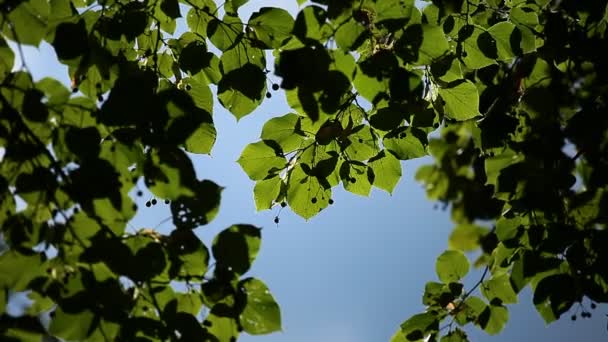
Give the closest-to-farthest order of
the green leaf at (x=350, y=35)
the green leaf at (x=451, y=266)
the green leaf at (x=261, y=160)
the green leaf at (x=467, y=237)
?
the green leaf at (x=350, y=35) → the green leaf at (x=261, y=160) → the green leaf at (x=451, y=266) → the green leaf at (x=467, y=237)

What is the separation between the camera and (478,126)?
129 inches

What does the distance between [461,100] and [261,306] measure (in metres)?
1.53

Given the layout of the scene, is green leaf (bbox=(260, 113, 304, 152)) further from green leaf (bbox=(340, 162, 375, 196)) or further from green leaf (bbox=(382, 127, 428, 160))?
green leaf (bbox=(382, 127, 428, 160))

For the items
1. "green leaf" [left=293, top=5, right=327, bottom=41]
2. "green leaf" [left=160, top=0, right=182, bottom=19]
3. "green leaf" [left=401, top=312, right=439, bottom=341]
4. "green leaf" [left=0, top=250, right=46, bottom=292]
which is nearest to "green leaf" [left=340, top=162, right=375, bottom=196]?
"green leaf" [left=401, top=312, right=439, bottom=341]

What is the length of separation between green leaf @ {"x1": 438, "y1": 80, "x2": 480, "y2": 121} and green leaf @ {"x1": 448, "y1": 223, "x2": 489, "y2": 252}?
1.41 meters

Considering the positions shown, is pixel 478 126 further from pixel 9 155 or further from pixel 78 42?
pixel 9 155

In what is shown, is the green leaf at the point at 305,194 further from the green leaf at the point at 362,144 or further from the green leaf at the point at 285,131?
the green leaf at the point at 362,144

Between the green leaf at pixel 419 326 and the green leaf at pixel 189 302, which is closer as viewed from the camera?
the green leaf at pixel 189 302

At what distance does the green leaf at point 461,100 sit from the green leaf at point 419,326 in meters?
1.07

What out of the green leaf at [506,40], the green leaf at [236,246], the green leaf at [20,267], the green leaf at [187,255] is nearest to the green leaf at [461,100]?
the green leaf at [506,40]

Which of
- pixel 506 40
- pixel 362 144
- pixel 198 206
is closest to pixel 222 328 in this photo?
pixel 198 206

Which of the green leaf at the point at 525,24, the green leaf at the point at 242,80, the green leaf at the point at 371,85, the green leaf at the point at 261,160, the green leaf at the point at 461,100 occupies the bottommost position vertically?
the green leaf at the point at 371,85

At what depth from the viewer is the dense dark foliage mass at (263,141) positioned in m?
1.89

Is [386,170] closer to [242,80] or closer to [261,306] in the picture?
[242,80]
